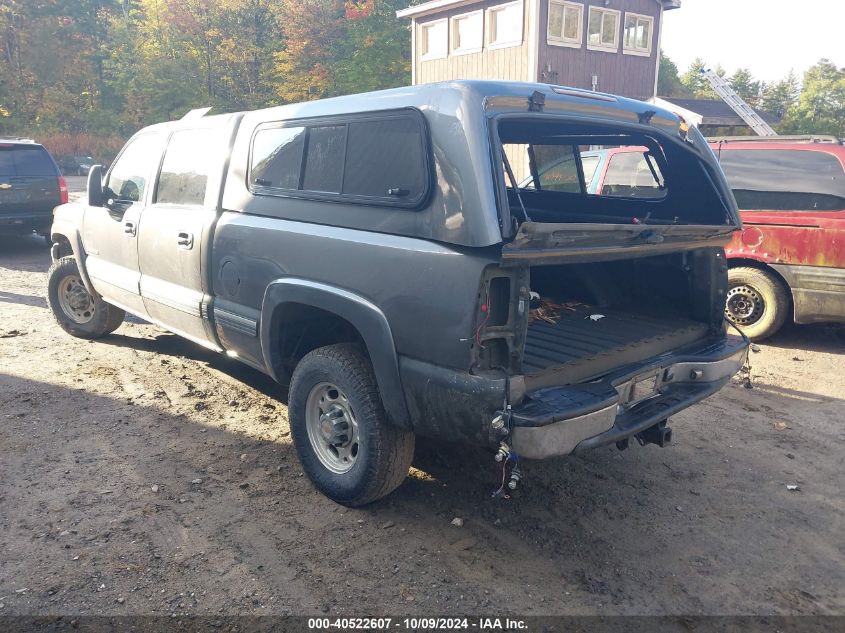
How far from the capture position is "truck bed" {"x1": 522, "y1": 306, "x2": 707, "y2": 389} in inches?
126

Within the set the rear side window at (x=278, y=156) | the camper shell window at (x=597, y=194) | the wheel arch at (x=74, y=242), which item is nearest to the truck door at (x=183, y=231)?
the rear side window at (x=278, y=156)

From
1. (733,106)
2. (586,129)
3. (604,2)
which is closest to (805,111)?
(733,106)

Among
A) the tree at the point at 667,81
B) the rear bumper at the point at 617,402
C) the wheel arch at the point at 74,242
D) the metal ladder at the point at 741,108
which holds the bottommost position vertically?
the rear bumper at the point at 617,402

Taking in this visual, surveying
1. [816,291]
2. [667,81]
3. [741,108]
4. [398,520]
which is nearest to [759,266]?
[816,291]

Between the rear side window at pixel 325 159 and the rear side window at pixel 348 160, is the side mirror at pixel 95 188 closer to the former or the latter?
the rear side window at pixel 348 160

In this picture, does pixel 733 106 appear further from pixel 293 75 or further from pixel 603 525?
pixel 603 525

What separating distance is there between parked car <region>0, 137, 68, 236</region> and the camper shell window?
30.1 ft

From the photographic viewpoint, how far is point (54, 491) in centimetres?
358

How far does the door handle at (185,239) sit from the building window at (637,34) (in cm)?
2109

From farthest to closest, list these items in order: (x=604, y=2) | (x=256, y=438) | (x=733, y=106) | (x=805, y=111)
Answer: (x=805, y=111) < (x=733, y=106) < (x=604, y=2) < (x=256, y=438)

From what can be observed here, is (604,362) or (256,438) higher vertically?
(604,362)

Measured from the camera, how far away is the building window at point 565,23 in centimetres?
1955

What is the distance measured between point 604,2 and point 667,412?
21023mm

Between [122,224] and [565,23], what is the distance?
18.2 meters
